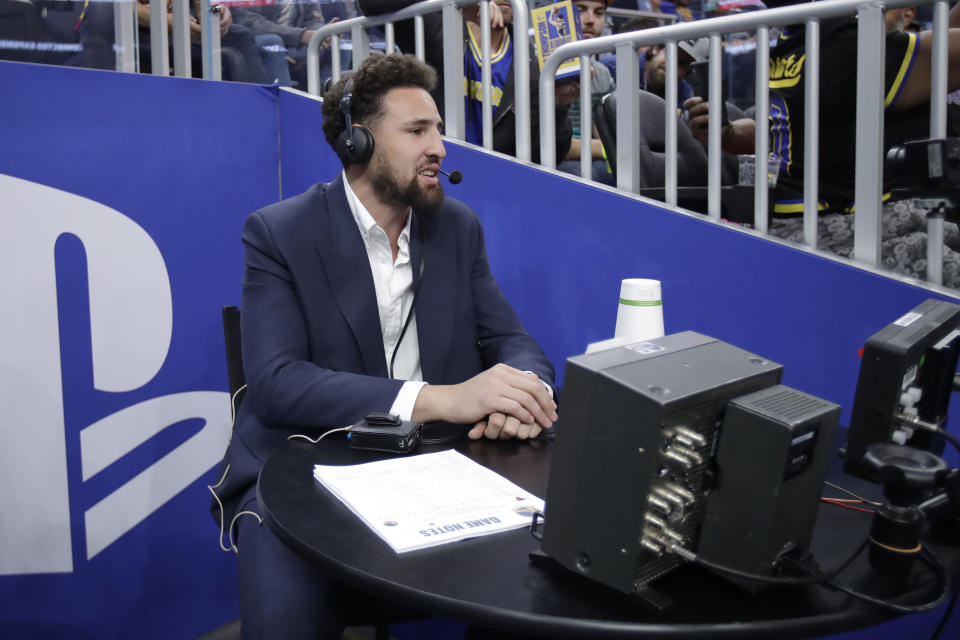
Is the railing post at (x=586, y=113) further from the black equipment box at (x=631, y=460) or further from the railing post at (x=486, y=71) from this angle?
the black equipment box at (x=631, y=460)

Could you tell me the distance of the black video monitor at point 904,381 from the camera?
0.94 metres

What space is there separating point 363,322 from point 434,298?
188mm

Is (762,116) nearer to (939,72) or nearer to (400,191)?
(939,72)

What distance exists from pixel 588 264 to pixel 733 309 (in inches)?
16.0

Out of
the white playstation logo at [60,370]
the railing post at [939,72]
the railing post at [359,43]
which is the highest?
the railing post at [359,43]

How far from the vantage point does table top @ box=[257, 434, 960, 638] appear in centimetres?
78

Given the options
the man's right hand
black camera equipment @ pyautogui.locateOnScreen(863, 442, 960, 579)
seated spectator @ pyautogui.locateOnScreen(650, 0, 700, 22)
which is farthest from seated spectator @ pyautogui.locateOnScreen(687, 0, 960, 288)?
seated spectator @ pyautogui.locateOnScreen(650, 0, 700, 22)

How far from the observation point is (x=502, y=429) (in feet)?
4.55

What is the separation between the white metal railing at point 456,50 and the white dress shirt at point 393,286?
1.80 feet

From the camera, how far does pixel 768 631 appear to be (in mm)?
773

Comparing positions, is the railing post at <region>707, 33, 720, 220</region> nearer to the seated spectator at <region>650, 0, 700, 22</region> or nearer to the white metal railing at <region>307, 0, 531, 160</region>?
the white metal railing at <region>307, 0, 531, 160</region>

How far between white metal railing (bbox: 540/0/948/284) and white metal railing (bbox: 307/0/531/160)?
180 mm

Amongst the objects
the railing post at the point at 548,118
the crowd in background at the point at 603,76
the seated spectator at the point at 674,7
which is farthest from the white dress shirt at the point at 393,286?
the seated spectator at the point at 674,7

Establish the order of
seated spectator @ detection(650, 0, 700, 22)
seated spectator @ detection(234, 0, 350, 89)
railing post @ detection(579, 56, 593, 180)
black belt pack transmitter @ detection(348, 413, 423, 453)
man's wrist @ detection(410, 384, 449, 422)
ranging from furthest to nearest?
seated spectator @ detection(650, 0, 700, 22)
seated spectator @ detection(234, 0, 350, 89)
railing post @ detection(579, 56, 593, 180)
man's wrist @ detection(410, 384, 449, 422)
black belt pack transmitter @ detection(348, 413, 423, 453)
